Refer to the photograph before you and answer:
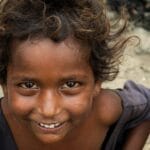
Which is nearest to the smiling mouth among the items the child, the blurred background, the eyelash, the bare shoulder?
the child

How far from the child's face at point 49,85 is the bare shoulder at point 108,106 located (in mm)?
227

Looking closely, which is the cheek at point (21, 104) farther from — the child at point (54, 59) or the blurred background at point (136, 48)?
the blurred background at point (136, 48)

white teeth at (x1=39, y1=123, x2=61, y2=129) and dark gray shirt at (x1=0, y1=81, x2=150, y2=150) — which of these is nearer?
white teeth at (x1=39, y1=123, x2=61, y2=129)

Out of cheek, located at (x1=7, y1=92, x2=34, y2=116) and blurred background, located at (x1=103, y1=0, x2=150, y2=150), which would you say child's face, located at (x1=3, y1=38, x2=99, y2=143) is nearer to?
cheek, located at (x1=7, y1=92, x2=34, y2=116)

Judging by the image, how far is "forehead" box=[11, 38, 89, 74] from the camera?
1.69 meters

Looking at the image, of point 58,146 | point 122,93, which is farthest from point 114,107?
point 58,146

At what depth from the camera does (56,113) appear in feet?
5.65

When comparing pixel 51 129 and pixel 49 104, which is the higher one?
pixel 49 104

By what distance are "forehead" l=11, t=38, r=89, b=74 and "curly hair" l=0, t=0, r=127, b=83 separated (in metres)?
0.02

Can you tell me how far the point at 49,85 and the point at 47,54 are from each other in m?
0.09

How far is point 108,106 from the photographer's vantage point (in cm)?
208

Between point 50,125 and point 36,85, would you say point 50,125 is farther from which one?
point 36,85

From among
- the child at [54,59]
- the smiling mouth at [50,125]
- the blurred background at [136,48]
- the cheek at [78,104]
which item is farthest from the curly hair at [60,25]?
the blurred background at [136,48]

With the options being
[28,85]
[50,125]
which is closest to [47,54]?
[28,85]
